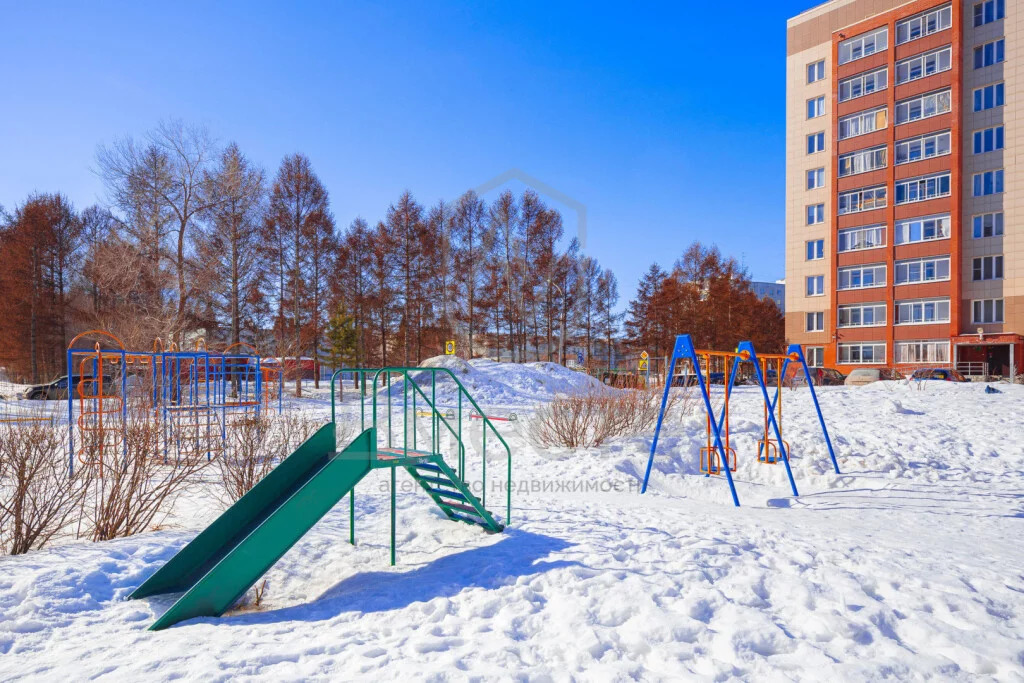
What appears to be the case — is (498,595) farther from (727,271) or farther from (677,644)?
(727,271)

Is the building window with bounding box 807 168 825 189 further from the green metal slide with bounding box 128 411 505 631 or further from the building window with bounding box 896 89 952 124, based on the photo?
the green metal slide with bounding box 128 411 505 631

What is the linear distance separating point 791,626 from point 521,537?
8.25 feet

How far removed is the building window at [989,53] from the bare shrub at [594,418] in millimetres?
36760

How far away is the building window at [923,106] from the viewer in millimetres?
36469

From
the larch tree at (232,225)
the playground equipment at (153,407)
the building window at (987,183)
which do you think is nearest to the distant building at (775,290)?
the building window at (987,183)

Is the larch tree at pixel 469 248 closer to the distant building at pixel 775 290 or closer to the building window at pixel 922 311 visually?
the building window at pixel 922 311

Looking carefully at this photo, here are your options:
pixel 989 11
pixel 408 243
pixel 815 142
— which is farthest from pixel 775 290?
pixel 408 243

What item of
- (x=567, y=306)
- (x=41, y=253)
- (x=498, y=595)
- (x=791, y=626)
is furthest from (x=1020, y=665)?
(x=41, y=253)

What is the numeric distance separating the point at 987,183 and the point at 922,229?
12.4ft

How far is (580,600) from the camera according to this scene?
174 inches

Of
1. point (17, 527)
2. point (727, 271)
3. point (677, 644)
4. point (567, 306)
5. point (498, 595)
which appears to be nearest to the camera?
point (677, 644)

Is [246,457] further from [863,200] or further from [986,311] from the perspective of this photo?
[863,200]

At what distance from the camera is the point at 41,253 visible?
1291 inches

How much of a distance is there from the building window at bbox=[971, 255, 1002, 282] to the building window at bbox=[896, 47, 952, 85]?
1102 cm
